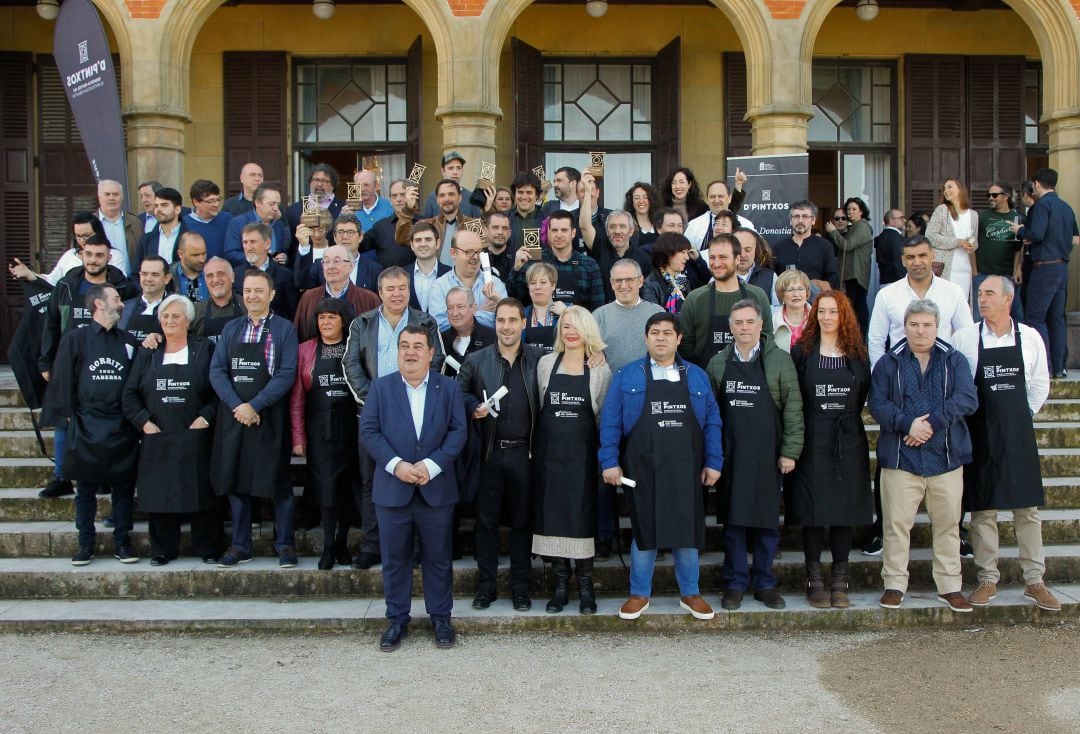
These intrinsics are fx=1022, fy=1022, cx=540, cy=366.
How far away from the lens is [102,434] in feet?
20.1

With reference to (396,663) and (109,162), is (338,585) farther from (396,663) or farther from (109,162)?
(109,162)

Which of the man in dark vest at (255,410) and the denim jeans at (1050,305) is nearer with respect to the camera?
the man in dark vest at (255,410)

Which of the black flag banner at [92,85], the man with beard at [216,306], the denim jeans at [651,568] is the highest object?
the black flag banner at [92,85]

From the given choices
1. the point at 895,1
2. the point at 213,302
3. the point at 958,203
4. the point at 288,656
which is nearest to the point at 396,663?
the point at 288,656

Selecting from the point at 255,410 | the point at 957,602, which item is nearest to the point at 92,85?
the point at 255,410

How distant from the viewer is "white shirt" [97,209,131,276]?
25.7ft

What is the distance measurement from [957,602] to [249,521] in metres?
4.10

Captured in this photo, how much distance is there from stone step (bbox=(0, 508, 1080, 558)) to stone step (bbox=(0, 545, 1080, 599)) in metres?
0.27

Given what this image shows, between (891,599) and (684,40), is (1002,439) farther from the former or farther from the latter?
(684,40)

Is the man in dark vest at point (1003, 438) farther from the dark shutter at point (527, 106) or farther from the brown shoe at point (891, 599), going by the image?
the dark shutter at point (527, 106)

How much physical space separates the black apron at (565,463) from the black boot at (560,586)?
267mm

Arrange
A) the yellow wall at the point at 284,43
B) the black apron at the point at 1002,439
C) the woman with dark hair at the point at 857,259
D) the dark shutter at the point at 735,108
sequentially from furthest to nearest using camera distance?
the dark shutter at the point at 735,108 → the yellow wall at the point at 284,43 → the woman with dark hair at the point at 857,259 → the black apron at the point at 1002,439

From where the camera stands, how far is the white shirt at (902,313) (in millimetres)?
6195

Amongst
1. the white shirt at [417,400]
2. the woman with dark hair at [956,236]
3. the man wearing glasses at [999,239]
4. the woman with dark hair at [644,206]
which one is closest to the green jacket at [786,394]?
the white shirt at [417,400]
